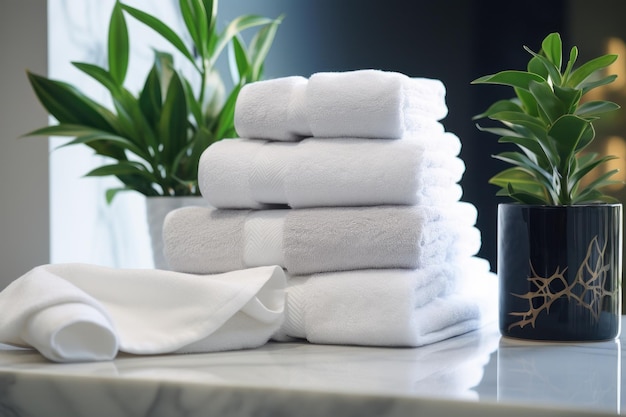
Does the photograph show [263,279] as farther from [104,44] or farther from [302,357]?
[104,44]

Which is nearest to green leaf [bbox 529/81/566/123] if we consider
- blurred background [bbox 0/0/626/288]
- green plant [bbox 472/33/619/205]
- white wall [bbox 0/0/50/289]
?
green plant [bbox 472/33/619/205]

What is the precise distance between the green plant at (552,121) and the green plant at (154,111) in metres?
0.71

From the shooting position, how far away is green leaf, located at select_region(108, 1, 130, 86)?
5.22 feet

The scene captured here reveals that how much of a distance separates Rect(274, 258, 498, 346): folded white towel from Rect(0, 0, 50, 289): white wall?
95cm

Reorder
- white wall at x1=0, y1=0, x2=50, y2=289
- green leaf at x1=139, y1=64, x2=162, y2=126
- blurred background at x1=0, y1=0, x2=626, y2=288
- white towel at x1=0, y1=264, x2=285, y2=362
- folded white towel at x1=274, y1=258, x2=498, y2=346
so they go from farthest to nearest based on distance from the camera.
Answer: white wall at x1=0, y1=0, x2=50, y2=289
green leaf at x1=139, y1=64, x2=162, y2=126
blurred background at x1=0, y1=0, x2=626, y2=288
folded white towel at x1=274, y1=258, x2=498, y2=346
white towel at x1=0, y1=264, x2=285, y2=362

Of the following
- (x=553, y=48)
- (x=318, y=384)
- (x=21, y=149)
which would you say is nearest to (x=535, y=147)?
(x=553, y=48)

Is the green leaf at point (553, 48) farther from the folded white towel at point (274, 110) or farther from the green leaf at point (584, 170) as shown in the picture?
the folded white towel at point (274, 110)

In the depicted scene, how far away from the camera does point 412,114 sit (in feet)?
3.15

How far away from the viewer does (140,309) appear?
0.84 m

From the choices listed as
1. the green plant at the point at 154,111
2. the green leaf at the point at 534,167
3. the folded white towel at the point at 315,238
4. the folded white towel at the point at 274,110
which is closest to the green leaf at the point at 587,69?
the green leaf at the point at 534,167

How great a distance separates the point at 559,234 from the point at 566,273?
0.04 m

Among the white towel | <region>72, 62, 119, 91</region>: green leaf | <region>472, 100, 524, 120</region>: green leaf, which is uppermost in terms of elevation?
<region>72, 62, 119, 91</region>: green leaf

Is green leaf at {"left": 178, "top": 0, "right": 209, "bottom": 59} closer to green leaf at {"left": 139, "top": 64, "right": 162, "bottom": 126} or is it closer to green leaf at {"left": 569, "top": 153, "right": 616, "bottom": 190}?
green leaf at {"left": 139, "top": 64, "right": 162, "bottom": 126}

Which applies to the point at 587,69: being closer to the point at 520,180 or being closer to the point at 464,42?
the point at 520,180
